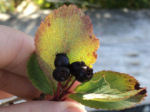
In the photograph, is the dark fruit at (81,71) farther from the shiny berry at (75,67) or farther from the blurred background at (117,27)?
the blurred background at (117,27)

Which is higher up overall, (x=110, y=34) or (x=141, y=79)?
(x=110, y=34)

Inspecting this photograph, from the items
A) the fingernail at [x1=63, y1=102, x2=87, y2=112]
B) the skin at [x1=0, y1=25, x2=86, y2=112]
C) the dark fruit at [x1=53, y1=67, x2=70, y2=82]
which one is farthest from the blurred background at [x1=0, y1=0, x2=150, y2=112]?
the dark fruit at [x1=53, y1=67, x2=70, y2=82]

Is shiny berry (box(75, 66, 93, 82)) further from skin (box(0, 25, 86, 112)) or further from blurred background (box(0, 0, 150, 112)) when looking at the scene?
blurred background (box(0, 0, 150, 112))

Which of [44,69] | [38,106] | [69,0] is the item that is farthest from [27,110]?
[69,0]

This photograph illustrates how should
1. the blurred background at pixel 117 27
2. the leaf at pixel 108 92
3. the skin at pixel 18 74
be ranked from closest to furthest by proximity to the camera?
the leaf at pixel 108 92
the skin at pixel 18 74
the blurred background at pixel 117 27

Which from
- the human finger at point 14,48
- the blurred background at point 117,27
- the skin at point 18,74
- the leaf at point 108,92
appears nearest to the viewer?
the leaf at point 108,92

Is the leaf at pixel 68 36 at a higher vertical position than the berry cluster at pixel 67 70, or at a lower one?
higher

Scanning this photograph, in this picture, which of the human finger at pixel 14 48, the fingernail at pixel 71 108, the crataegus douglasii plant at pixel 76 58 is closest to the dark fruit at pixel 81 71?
the crataegus douglasii plant at pixel 76 58

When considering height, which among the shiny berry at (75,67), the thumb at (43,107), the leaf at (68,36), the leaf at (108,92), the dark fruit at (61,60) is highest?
the leaf at (68,36)

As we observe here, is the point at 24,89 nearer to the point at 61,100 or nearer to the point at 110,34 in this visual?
the point at 61,100
